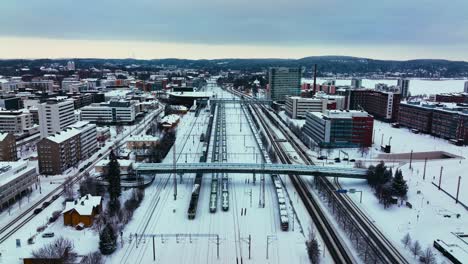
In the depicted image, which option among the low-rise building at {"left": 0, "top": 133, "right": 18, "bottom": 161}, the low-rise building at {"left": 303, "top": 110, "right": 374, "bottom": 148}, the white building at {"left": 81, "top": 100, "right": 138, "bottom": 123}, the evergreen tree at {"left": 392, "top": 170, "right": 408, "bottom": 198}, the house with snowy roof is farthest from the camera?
the white building at {"left": 81, "top": 100, "right": 138, "bottom": 123}

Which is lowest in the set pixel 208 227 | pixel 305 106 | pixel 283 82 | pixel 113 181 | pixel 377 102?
pixel 208 227

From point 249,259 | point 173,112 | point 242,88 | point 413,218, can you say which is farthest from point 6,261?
point 242,88

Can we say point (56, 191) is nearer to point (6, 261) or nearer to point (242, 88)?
point (6, 261)

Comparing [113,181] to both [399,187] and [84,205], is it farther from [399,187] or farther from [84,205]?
[399,187]

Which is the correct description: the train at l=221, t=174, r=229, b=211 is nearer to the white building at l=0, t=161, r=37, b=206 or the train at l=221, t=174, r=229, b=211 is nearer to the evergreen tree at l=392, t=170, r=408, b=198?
the evergreen tree at l=392, t=170, r=408, b=198

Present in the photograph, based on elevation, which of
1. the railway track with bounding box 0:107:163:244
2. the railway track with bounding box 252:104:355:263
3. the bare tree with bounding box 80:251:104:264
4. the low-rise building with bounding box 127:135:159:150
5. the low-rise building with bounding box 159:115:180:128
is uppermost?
the low-rise building with bounding box 159:115:180:128

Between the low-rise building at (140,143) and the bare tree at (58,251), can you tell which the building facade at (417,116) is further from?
the bare tree at (58,251)

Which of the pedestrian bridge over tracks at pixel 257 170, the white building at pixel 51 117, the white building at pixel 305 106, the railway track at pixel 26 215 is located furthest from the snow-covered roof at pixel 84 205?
the white building at pixel 305 106

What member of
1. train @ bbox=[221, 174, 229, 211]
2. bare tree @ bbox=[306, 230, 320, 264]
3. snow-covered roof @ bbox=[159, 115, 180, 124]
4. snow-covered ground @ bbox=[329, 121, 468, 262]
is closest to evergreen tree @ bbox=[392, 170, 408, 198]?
snow-covered ground @ bbox=[329, 121, 468, 262]

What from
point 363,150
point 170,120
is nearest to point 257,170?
point 363,150
